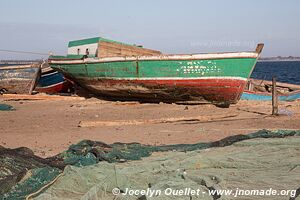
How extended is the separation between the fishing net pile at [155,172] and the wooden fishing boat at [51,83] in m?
13.4

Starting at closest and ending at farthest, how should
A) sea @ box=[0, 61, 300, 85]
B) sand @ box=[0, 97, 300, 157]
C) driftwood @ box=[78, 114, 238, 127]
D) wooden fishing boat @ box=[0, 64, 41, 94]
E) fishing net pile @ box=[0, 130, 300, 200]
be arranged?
fishing net pile @ box=[0, 130, 300, 200]
sand @ box=[0, 97, 300, 157]
driftwood @ box=[78, 114, 238, 127]
wooden fishing boat @ box=[0, 64, 41, 94]
sea @ box=[0, 61, 300, 85]

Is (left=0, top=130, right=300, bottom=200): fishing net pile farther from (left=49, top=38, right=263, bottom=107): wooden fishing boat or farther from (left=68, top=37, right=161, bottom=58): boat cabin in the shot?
(left=68, top=37, right=161, bottom=58): boat cabin

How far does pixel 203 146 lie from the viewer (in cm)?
612

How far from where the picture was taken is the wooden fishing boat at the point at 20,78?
16.9 metres

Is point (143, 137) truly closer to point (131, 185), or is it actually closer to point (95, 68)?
point (131, 185)

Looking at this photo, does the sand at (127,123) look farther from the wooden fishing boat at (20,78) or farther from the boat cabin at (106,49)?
the wooden fishing boat at (20,78)

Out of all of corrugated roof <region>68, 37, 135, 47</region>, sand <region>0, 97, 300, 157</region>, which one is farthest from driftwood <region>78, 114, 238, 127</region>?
corrugated roof <region>68, 37, 135, 47</region>

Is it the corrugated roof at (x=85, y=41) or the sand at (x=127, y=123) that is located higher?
the corrugated roof at (x=85, y=41)

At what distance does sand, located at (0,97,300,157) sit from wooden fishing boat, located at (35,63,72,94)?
461 cm

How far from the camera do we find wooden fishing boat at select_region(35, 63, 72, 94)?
18.4m

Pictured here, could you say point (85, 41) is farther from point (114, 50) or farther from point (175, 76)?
point (175, 76)

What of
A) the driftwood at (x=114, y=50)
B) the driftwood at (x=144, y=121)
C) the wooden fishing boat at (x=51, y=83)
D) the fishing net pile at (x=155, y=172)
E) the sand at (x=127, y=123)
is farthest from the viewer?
the wooden fishing boat at (x=51, y=83)

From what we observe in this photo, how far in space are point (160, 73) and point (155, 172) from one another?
26.8ft

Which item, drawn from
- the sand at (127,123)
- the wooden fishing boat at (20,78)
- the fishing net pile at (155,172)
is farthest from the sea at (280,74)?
the wooden fishing boat at (20,78)
